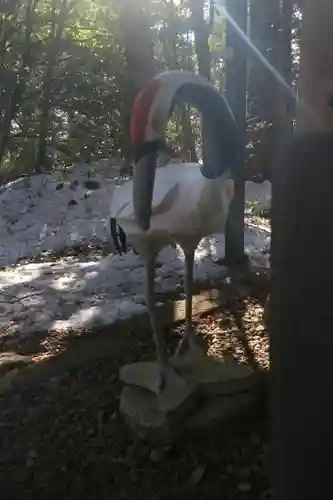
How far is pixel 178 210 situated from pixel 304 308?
1.40m

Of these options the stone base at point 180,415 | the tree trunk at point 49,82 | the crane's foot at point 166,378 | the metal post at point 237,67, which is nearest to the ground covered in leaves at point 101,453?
the stone base at point 180,415

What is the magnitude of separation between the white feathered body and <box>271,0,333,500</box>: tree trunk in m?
1.30

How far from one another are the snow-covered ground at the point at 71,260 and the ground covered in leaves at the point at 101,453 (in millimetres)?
788

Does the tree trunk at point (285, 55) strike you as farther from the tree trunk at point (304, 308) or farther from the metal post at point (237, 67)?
the tree trunk at point (304, 308)

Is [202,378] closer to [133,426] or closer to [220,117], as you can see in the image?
[133,426]

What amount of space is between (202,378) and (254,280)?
1637 mm

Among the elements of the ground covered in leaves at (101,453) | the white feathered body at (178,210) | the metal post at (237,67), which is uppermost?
the metal post at (237,67)

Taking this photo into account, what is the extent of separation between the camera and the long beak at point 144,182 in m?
1.93

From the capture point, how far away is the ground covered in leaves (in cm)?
214

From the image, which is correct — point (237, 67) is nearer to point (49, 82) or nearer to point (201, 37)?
point (201, 37)

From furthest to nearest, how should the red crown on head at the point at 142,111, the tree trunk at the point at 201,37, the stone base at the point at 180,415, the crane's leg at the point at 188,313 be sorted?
the tree trunk at the point at 201,37 → the crane's leg at the point at 188,313 → the stone base at the point at 180,415 → the red crown on head at the point at 142,111

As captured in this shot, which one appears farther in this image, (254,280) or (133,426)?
(254,280)

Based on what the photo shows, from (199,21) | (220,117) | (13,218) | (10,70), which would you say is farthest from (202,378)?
(13,218)

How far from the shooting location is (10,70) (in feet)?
14.1
